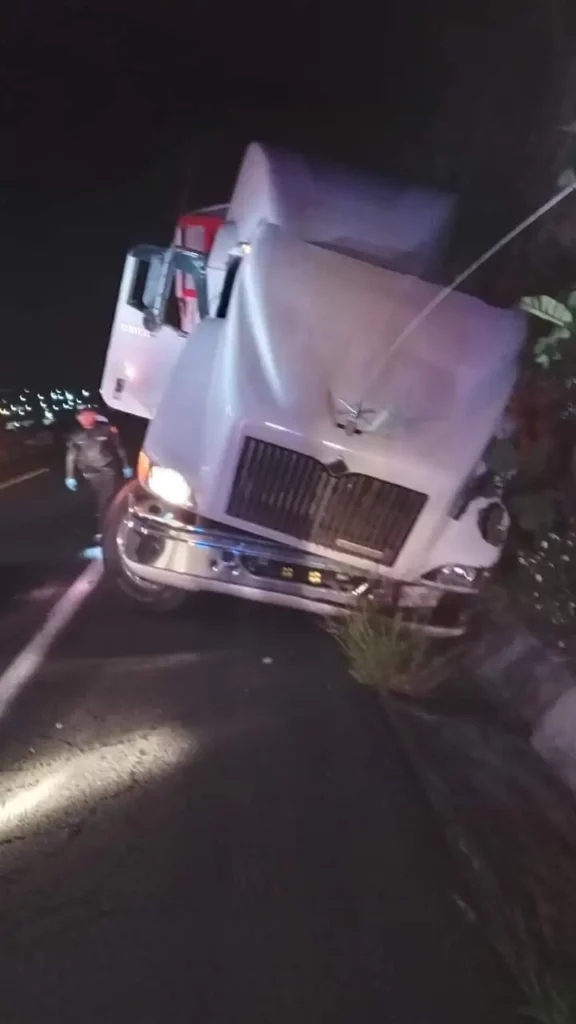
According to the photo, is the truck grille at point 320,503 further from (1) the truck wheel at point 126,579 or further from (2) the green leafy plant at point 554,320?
(2) the green leafy plant at point 554,320

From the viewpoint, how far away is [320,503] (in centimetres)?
395

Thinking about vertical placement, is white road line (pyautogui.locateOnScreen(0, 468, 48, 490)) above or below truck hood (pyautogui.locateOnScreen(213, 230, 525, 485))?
below

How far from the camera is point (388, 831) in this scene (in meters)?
3.47

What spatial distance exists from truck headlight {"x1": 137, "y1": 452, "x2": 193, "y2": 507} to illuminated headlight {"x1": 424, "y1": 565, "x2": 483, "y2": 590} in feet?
3.53

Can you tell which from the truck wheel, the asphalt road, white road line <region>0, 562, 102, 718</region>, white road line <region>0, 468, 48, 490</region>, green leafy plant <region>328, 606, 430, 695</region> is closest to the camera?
the asphalt road

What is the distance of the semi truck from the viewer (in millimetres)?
3836

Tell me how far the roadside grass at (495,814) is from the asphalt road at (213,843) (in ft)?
0.28

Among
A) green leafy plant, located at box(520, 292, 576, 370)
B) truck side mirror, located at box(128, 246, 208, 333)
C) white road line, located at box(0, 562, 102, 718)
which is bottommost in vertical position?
white road line, located at box(0, 562, 102, 718)

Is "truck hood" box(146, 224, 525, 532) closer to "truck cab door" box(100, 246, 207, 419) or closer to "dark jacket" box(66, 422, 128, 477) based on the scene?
"truck cab door" box(100, 246, 207, 419)

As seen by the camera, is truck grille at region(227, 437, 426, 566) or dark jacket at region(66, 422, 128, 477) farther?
dark jacket at region(66, 422, 128, 477)

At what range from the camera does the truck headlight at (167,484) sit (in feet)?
13.2

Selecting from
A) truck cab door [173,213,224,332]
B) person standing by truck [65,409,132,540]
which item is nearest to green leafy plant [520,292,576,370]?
truck cab door [173,213,224,332]

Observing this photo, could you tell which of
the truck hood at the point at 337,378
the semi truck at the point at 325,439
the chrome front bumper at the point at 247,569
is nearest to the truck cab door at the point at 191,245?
the semi truck at the point at 325,439

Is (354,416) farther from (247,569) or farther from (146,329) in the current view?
(146,329)
